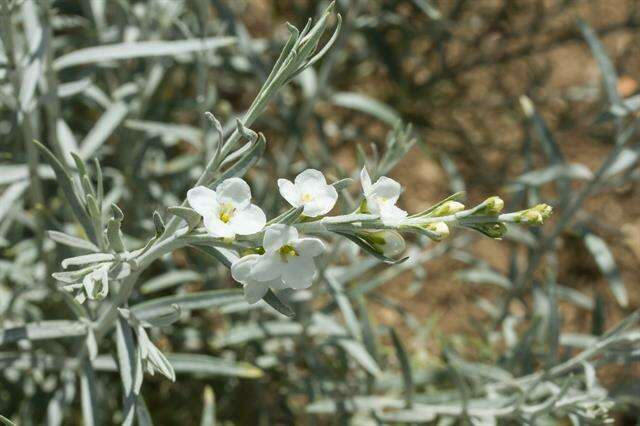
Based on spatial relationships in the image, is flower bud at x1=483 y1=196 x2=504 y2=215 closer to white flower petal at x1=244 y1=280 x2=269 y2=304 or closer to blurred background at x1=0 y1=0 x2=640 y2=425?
white flower petal at x1=244 y1=280 x2=269 y2=304

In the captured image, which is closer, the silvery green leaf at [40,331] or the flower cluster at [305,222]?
the flower cluster at [305,222]

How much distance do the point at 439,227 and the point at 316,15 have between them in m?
2.05

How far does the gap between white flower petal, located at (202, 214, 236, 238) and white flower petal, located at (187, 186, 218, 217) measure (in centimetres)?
2

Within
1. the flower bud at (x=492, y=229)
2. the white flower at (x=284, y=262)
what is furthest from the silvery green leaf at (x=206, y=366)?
the flower bud at (x=492, y=229)

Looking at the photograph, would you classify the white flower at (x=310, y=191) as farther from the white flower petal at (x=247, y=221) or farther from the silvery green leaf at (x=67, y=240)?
the silvery green leaf at (x=67, y=240)

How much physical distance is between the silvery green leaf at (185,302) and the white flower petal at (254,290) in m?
0.50

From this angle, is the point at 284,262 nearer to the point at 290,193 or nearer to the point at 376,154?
the point at 290,193

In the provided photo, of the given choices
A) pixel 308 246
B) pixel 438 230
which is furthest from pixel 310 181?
pixel 438 230

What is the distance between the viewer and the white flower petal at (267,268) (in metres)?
1.33

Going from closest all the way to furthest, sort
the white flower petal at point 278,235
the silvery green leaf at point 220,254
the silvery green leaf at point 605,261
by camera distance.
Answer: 1. the white flower petal at point 278,235
2. the silvery green leaf at point 220,254
3. the silvery green leaf at point 605,261

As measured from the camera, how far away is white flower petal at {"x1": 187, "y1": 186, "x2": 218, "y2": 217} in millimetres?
1351

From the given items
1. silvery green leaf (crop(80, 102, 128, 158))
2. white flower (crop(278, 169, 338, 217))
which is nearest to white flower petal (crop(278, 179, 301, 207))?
white flower (crop(278, 169, 338, 217))

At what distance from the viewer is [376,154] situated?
2.01m

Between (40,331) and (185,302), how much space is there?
0.33m
